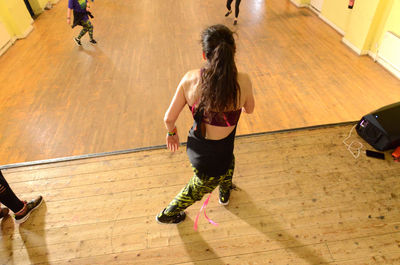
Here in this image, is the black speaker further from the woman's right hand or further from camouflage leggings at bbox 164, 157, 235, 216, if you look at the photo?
the woman's right hand

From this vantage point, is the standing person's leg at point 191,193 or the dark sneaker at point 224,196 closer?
the standing person's leg at point 191,193

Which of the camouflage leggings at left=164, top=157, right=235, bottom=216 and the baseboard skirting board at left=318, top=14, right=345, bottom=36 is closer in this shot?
the camouflage leggings at left=164, top=157, right=235, bottom=216

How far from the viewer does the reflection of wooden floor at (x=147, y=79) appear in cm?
311

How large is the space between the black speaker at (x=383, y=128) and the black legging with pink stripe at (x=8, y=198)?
3.37 m

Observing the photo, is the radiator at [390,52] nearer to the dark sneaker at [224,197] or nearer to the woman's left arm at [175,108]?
the dark sneaker at [224,197]

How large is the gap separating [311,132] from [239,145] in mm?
849

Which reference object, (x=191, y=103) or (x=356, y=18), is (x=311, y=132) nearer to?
(x=191, y=103)

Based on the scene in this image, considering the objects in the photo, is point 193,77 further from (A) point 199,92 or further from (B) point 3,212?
(B) point 3,212

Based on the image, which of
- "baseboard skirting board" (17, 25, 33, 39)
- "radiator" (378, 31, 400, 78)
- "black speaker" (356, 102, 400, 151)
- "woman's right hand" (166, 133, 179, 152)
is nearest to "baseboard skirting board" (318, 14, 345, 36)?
"radiator" (378, 31, 400, 78)

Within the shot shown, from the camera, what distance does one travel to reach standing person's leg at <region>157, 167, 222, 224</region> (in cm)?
167

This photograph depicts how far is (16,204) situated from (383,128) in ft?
11.3

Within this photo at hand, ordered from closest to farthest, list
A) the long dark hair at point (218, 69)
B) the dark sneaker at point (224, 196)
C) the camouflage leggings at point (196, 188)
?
the long dark hair at point (218, 69), the camouflage leggings at point (196, 188), the dark sneaker at point (224, 196)

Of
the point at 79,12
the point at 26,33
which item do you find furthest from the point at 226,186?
the point at 26,33

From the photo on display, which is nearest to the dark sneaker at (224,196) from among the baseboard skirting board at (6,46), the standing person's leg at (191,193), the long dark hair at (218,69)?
the standing person's leg at (191,193)
